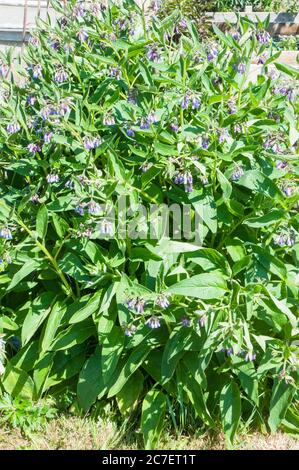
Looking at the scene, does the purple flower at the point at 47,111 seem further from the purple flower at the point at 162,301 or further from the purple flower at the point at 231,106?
the purple flower at the point at 162,301

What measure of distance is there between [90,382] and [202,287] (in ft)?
2.68

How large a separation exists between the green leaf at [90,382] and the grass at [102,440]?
0.41ft

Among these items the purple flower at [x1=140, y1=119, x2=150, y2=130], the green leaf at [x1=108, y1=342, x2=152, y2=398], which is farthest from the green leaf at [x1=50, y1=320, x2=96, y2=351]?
the purple flower at [x1=140, y1=119, x2=150, y2=130]

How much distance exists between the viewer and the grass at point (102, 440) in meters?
3.18

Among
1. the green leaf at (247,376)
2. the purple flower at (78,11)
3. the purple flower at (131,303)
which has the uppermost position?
the purple flower at (78,11)

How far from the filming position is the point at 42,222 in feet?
10.2

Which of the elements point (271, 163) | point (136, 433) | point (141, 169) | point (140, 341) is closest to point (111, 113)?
point (141, 169)

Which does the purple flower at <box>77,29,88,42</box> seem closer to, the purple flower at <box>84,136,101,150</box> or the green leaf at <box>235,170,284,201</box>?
the purple flower at <box>84,136,101,150</box>

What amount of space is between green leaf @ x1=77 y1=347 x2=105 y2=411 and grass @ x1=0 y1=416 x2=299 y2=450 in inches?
5.0

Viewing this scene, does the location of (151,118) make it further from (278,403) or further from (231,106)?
(278,403)

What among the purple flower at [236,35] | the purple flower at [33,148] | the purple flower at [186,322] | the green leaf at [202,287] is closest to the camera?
the green leaf at [202,287]

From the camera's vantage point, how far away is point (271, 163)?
3.10 metres

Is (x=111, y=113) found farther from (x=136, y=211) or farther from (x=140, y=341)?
(x=140, y=341)

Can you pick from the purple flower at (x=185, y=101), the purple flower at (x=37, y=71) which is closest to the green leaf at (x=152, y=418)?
the purple flower at (x=185, y=101)
